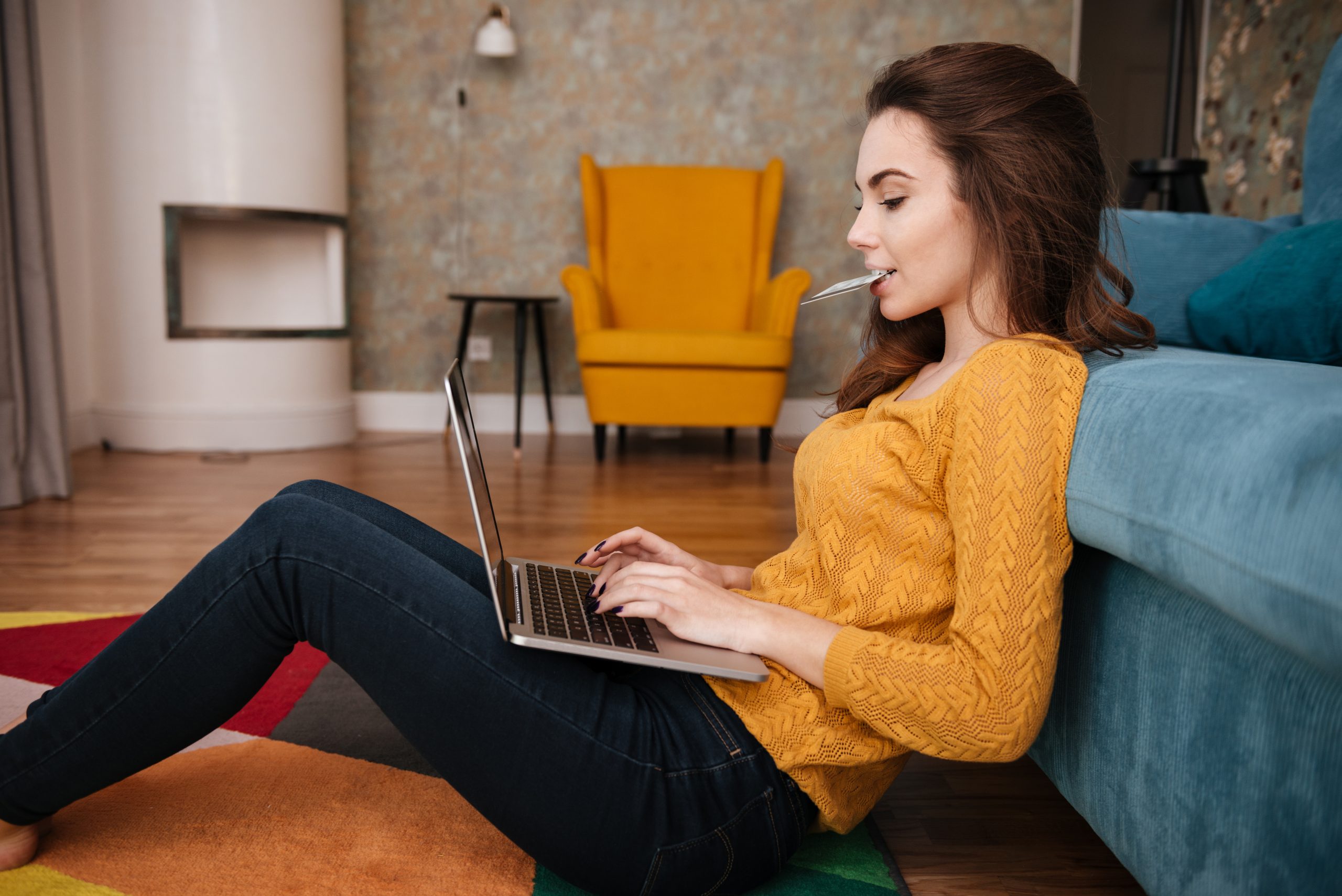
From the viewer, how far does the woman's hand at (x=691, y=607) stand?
32.5 inches

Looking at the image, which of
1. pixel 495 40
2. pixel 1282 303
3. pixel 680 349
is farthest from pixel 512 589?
pixel 495 40

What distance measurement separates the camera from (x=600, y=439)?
12.3 feet

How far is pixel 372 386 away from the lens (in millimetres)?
4488

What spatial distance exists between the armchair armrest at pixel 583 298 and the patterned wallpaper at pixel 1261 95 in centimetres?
236

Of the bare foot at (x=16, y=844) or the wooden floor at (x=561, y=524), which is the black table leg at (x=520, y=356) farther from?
the bare foot at (x=16, y=844)

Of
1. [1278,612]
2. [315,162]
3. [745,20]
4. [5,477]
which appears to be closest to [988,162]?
[1278,612]

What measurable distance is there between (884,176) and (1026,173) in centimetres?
12

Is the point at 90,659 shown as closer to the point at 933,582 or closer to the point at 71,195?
the point at 933,582

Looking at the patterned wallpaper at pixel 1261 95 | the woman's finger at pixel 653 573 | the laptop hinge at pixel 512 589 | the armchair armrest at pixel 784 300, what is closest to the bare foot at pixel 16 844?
the laptop hinge at pixel 512 589

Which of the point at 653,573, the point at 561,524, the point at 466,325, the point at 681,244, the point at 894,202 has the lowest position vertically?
the point at 561,524

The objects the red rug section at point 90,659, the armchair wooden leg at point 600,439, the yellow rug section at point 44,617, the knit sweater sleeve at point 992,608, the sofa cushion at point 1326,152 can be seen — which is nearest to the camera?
the knit sweater sleeve at point 992,608

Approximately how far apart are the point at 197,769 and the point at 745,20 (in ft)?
13.1

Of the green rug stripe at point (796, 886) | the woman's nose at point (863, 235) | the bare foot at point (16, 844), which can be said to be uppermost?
the woman's nose at point (863, 235)

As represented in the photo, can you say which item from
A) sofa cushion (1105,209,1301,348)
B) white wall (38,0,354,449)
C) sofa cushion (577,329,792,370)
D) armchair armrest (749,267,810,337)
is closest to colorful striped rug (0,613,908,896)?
sofa cushion (1105,209,1301,348)
